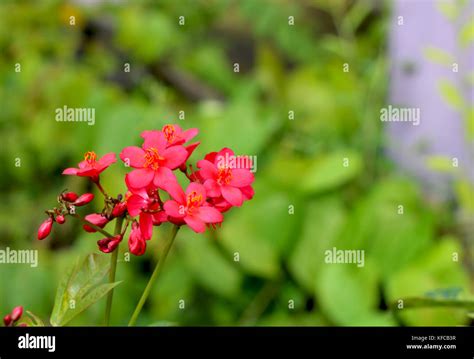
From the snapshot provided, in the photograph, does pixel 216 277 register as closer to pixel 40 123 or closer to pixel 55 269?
pixel 55 269

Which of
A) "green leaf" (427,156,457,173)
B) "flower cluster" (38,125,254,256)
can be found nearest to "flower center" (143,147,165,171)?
"flower cluster" (38,125,254,256)

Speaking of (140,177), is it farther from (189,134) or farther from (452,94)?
(452,94)

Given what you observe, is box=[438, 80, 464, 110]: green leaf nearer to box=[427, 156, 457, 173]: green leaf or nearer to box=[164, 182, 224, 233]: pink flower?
box=[427, 156, 457, 173]: green leaf

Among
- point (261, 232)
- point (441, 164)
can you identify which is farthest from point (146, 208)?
point (441, 164)

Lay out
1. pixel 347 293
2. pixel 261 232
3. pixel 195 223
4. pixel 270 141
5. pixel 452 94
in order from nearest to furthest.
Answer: pixel 195 223 < pixel 347 293 < pixel 261 232 < pixel 452 94 < pixel 270 141

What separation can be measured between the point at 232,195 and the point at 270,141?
1264mm

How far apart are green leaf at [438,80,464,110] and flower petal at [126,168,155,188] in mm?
1261

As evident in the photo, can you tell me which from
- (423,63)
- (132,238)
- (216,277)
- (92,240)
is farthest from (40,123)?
(132,238)

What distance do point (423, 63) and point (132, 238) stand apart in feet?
5.14

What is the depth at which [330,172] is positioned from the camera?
5.31 ft
